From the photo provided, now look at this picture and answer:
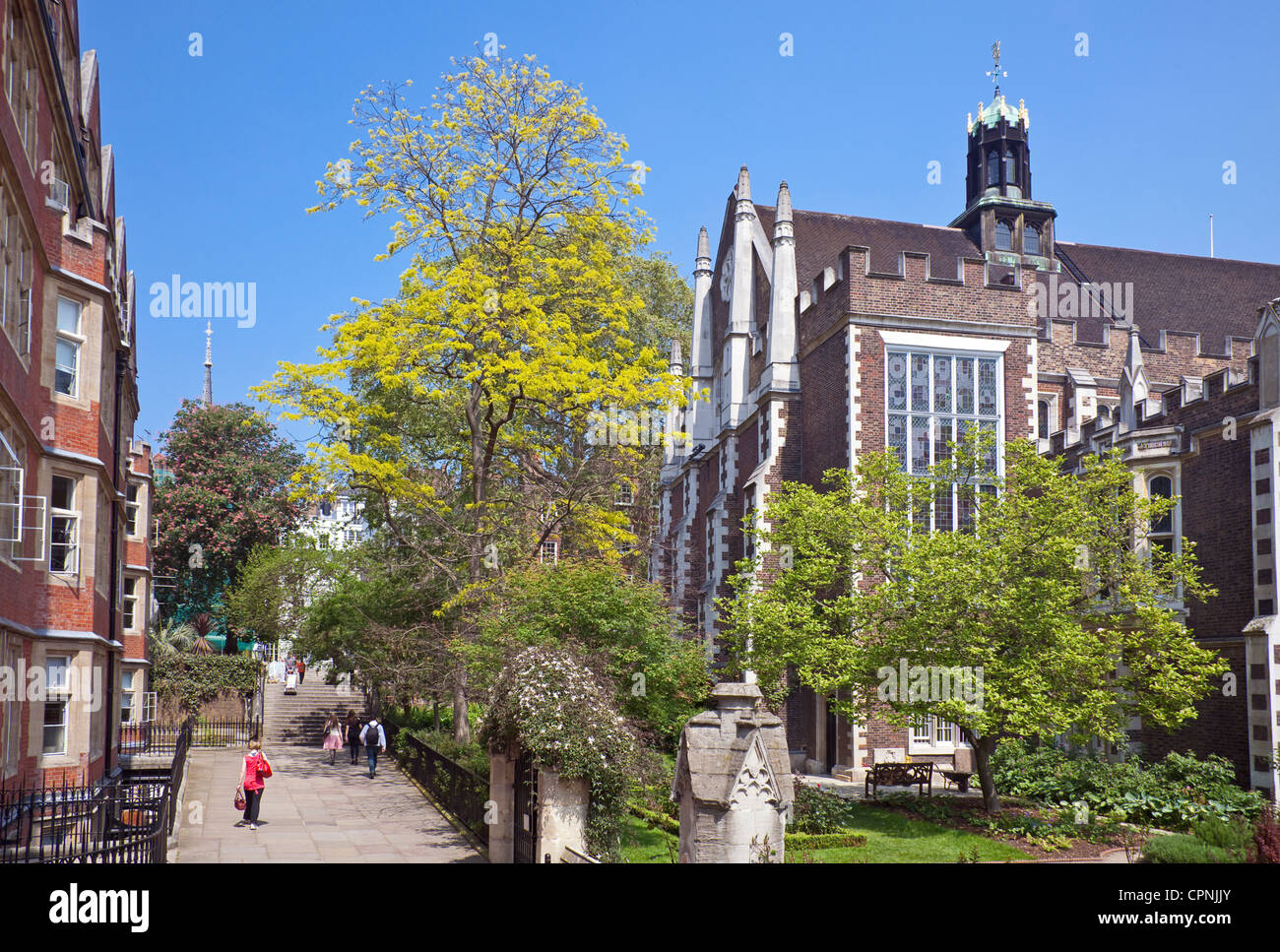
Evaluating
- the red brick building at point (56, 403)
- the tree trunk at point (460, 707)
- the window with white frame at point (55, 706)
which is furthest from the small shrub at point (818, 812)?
the window with white frame at point (55, 706)

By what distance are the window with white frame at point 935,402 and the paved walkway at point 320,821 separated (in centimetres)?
1405

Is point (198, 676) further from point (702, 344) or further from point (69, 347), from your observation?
point (69, 347)

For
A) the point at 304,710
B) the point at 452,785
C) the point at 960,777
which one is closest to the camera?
the point at 452,785

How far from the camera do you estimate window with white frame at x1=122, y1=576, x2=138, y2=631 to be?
36.2m

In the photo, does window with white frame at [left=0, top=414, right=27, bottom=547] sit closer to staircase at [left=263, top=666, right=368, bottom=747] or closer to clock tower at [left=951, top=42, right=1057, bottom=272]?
staircase at [left=263, top=666, right=368, bottom=747]

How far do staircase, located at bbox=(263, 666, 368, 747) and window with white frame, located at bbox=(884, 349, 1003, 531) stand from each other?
22.8 meters

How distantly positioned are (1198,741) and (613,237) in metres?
17.4

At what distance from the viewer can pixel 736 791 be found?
926 centimetres

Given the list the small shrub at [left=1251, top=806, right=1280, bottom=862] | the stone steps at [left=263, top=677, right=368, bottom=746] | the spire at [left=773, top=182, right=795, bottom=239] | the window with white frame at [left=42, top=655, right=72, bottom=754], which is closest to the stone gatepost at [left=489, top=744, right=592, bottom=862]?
the small shrub at [left=1251, top=806, right=1280, bottom=862]

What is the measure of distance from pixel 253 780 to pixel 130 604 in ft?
66.2

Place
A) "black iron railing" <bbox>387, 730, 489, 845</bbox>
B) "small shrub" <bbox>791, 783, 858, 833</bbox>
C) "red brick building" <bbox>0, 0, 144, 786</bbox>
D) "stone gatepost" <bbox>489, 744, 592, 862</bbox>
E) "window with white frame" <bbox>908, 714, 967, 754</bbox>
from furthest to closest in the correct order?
"window with white frame" <bbox>908, 714, 967, 754</bbox>, "black iron railing" <bbox>387, 730, 489, 845</bbox>, "small shrub" <bbox>791, 783, 858, 833</bbox>, "red brick building" <bbox>0, 0, 144, 786</bbox>, "stone gatepost" <bbox>489, 744, 592, 862</bbox>

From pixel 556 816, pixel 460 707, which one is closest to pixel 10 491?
pixel 556 816
